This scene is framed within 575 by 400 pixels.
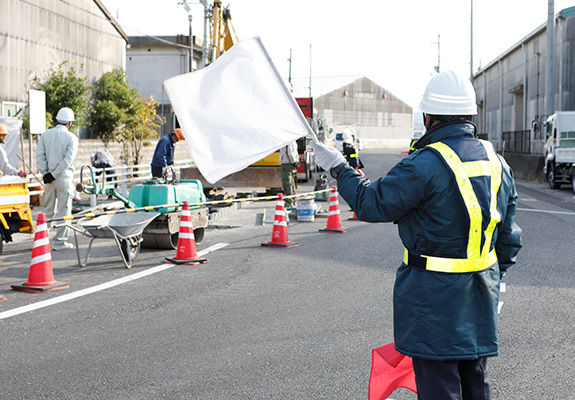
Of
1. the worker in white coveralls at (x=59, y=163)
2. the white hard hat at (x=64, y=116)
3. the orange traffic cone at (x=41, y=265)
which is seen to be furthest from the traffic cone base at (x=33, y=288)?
the white hard hat at (x=64, y=116)

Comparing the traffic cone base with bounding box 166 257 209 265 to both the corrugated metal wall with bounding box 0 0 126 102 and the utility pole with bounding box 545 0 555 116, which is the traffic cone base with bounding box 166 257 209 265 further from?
the utility pole with bounding box 545 0 555 116

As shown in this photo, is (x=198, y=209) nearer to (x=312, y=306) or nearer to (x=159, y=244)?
(x=159, y=244)

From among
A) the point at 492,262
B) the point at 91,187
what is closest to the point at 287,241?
the point at 91,187

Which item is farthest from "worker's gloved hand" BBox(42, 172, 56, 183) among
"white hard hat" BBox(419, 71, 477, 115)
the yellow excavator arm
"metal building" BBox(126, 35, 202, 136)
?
"metal building" BBox(126, 35, 202, 136)

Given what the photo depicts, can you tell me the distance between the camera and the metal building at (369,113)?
8644cm

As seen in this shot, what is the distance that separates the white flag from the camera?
4.16 metres

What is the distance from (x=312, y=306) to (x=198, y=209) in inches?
183

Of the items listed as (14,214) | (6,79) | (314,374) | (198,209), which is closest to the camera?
(314,374)

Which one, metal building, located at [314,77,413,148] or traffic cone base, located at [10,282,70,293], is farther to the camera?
metal building, located at [314,77,413,148]

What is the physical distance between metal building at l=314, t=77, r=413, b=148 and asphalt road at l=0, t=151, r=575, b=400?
73.9 m

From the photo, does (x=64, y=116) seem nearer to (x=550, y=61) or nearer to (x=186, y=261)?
(x=186, y=261)

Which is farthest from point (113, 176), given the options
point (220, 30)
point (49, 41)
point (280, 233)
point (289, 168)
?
point (49, 41)

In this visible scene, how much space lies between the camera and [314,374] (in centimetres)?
514

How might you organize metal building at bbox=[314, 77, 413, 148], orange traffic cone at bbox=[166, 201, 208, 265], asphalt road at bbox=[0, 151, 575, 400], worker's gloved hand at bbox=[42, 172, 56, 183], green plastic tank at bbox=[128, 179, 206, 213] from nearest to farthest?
asphalt road at bbox=[0, 151, 575, 400]
orange traffic cone at bbox=[166, 201, 208, 265]
green plastic tank at bbox=[128, 179, 206, 213]
worker's gloved hand at bbox=[42, 172, 56, 183]
metal building at bbox=[314, 77, 413, 148]
